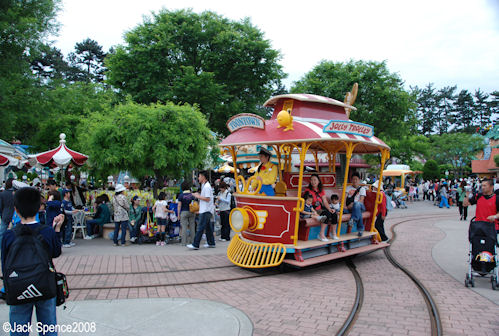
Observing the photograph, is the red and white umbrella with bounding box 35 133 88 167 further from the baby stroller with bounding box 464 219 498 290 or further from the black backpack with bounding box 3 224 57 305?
the baby stroller with bounding box 464 219 498 290

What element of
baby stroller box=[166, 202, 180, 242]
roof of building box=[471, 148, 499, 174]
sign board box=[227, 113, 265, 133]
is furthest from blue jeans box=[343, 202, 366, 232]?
roof of building box=[471, 148, 499, 174]

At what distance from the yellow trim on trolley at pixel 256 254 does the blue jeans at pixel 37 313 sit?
13.1 ft

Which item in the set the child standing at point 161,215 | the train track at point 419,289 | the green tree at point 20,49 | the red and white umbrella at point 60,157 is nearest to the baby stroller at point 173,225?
the child standing at point 161,215

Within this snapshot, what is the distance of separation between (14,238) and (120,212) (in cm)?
651

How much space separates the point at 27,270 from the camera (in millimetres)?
2918

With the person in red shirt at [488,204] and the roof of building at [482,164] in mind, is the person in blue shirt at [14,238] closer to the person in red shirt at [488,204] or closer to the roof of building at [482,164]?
the person in red shirt at [488,204]

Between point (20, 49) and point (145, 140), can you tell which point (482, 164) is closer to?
point (145, 140)

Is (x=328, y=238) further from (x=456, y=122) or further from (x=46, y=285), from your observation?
(x=456, y=122)

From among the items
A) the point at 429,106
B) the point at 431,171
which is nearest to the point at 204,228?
the point at 431,171

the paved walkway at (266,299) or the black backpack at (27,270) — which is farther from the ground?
the black backpack at (27,270)

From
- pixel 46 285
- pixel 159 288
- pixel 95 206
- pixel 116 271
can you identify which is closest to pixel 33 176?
pixel 95 206

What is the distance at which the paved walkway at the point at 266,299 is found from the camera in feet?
14.2

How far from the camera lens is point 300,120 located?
24.9 feet

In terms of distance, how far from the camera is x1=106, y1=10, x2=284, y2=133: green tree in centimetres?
2044
